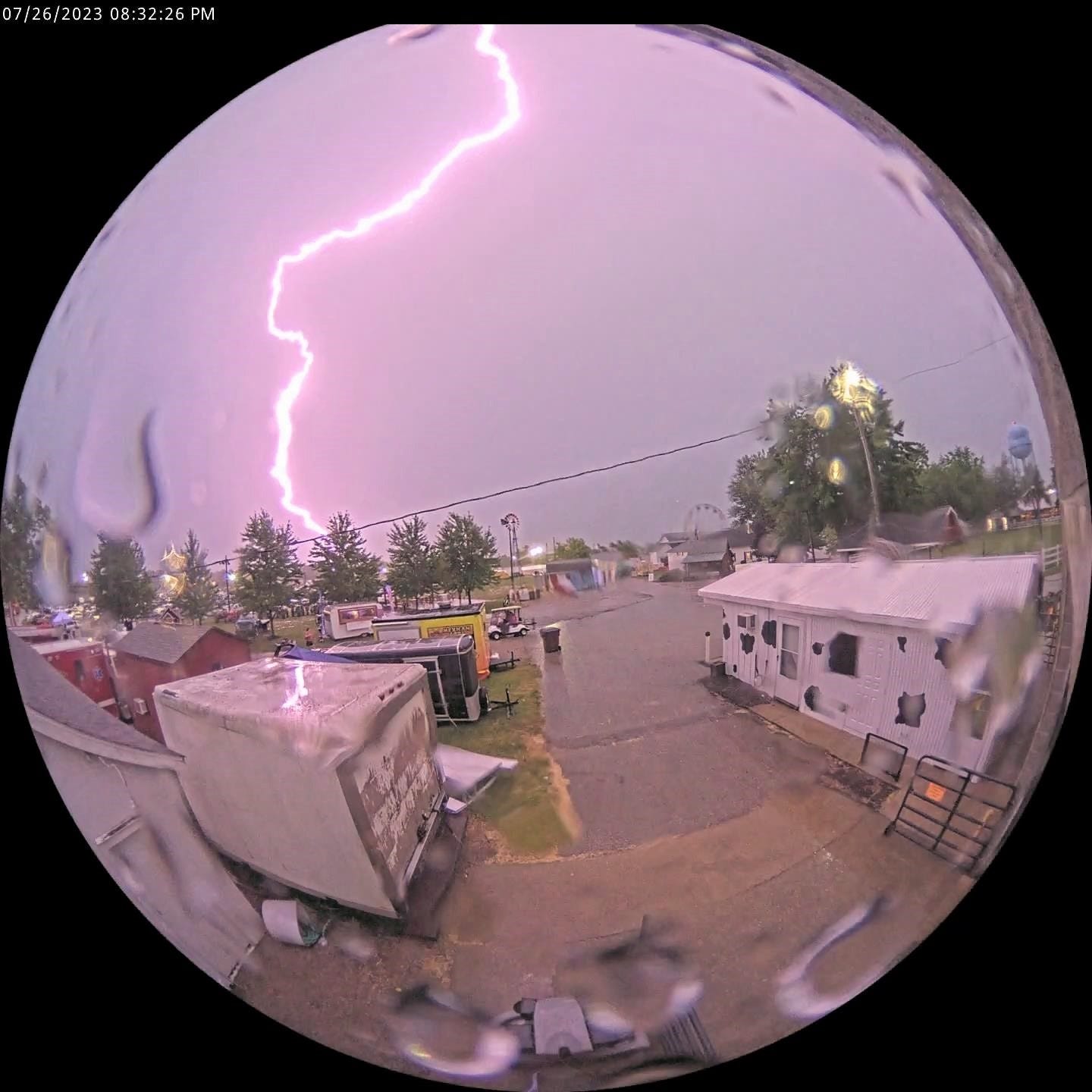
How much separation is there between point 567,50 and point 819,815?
262 centimetres

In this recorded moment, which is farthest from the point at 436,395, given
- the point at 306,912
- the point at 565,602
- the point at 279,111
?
the point at 306,912

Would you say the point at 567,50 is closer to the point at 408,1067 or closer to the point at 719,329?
the point at 719,329

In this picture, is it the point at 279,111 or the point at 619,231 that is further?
the point at 279,111

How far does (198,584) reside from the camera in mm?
1867

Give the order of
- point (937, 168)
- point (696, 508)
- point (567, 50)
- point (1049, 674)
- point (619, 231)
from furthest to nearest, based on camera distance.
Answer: point (937, 168) → point (1049, 674) → point (567, 50) → point (619, 231) → point (696, 508)

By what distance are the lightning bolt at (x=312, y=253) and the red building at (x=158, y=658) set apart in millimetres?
443

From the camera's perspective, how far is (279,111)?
223 centimetres

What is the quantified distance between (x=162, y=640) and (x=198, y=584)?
230 millimetres

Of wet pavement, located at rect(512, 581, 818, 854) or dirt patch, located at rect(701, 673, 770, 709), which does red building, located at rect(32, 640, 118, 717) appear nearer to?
wet pavement, located at rect(512, 581, 818, 854)

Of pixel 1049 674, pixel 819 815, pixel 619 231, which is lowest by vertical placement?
pixel 819 815

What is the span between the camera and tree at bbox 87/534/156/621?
196cm

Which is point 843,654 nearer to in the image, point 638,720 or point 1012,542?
point 638,720

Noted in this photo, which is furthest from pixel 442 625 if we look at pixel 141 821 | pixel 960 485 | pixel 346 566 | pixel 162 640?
pixel 960 485

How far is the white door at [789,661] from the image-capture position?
1.87 m
